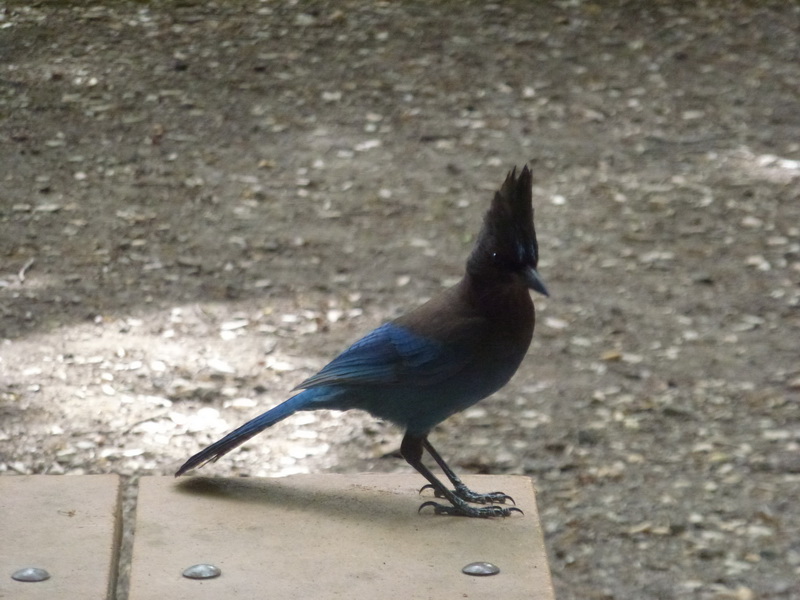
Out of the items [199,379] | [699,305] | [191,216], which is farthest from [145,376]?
[699,305]

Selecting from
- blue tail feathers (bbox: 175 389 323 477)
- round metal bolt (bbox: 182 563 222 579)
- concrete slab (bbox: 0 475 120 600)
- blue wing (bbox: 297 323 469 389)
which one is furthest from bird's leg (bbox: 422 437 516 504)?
concrete slab (bbox: 0 475 120 600)

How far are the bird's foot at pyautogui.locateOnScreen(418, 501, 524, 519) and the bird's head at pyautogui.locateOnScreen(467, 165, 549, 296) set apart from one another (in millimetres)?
461

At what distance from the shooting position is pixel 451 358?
2594 mm

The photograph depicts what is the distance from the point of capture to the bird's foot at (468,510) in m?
2.47

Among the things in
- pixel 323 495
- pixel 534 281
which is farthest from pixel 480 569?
pixel 534 281

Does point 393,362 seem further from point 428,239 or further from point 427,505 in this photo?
→ point 428,239

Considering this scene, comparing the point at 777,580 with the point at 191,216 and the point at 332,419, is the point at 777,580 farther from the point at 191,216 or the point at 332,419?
the point at 191,216

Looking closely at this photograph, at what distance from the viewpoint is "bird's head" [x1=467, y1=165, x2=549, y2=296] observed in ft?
7.88

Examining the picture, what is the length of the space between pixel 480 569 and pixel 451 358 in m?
0.56

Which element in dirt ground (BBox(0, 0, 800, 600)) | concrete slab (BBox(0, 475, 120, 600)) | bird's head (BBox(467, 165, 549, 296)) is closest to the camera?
concrete slab (BBox(0, 475, 120, 600))

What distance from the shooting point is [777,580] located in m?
3.31

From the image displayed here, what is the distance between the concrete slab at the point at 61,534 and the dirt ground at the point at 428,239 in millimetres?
1325

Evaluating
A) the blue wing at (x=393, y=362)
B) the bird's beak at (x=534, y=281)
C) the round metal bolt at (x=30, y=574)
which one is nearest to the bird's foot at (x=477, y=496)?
the blue wing at (x=393, y=362)

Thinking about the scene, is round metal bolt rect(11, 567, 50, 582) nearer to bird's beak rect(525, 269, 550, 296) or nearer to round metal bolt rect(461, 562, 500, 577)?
round metal bolt rect(461, 562, 500, 577)
